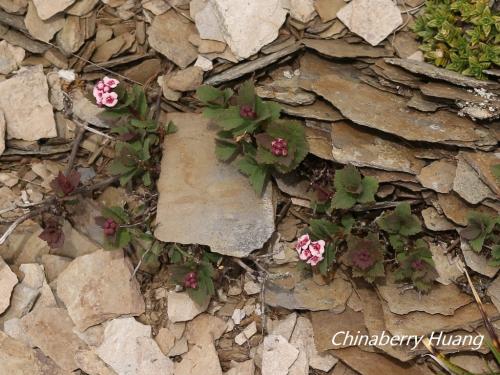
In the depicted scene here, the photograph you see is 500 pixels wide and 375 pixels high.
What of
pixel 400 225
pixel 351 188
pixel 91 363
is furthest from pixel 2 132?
pixel 400 225

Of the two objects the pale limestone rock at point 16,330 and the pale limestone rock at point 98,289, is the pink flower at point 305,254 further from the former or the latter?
the pale limestone rock at point 16,330

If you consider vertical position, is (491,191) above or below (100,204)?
above

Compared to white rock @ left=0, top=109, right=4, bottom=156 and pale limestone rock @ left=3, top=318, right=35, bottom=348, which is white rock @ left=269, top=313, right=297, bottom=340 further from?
white rock @ left=0, top=109, right=4, bottom=156

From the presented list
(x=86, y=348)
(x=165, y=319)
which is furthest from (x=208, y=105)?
(x=86, y=348)

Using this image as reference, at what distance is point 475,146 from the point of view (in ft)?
14.0

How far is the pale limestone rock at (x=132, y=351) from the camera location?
4566 millimetres

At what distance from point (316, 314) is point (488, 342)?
1055 millimetres

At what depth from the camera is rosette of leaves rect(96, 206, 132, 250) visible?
4523 mm

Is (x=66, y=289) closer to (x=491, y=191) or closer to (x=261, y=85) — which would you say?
(x=261, y=85)

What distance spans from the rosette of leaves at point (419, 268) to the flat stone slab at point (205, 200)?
84 centimetres

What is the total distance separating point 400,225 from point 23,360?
255cm

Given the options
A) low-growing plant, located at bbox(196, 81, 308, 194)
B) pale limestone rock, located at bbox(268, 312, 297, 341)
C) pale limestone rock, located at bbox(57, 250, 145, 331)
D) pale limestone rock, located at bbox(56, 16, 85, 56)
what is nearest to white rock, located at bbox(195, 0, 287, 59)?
low-growing plant, located at bbox(196, 81, 308, 194)

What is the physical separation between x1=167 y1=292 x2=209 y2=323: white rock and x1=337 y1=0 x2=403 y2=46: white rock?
6.51 ft

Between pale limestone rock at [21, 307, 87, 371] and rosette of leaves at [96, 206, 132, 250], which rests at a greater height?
rosette of leaves at [96, 206, 132, 250]
